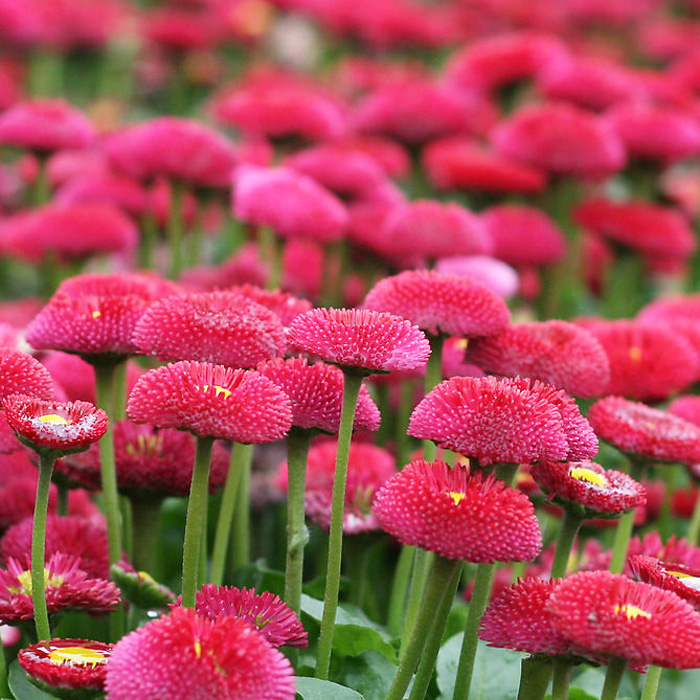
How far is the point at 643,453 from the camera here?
154 cm

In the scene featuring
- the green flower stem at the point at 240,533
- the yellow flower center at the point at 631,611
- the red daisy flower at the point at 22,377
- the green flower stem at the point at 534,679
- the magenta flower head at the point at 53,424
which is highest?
the magenta flower head at the point at 53,424

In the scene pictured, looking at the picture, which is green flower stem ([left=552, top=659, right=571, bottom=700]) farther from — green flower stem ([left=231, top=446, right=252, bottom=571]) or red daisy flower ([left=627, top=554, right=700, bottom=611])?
green flower stem ([left=231, top=446, right=252, bottom=571])

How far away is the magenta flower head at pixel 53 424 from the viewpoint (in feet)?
3.89

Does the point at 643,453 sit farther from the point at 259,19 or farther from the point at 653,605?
the point at 259,19

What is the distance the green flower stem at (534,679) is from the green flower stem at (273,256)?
1.23m

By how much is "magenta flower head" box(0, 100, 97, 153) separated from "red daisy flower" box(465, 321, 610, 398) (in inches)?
64.0

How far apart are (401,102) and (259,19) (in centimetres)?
194

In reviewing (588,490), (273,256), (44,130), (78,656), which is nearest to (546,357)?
(588,490)

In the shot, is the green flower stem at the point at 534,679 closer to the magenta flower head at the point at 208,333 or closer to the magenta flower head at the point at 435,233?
the magenta flower head at the point at 208,333

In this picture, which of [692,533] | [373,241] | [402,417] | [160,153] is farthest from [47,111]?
[692,533]

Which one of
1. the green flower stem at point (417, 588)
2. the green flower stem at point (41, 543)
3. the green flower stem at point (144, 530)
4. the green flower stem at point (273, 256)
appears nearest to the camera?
the green flower stem at point (41, 543)

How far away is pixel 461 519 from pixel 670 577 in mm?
277

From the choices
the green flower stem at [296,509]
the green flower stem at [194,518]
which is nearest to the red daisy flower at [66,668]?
the green flower stem at [194,518]

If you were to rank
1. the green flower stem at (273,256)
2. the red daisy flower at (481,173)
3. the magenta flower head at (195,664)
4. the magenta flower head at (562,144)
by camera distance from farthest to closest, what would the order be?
1. the red daisy flower at (481,173)
2. the magenta flower head at (562,144)
3. the green flower stem at (273,256)
4. the magenta flower head at (195,664)
